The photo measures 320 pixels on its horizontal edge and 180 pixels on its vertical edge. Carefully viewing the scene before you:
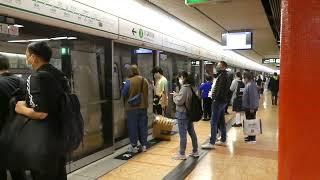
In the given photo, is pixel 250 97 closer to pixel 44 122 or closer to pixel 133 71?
pixel 133 71

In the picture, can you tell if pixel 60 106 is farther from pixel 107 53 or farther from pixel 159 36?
pixel 159 36

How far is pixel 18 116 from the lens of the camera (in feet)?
7.49

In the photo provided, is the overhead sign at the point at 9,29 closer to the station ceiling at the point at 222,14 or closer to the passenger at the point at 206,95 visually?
the station ceiling at the point at 222,14

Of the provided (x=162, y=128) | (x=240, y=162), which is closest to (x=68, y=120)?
(x=240, y=162)

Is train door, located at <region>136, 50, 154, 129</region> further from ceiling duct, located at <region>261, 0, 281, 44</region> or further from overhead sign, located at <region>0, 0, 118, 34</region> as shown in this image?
ceiling duct, located at <region>261, 0, 281, 44</region>

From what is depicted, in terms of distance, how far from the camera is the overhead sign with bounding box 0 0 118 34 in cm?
338

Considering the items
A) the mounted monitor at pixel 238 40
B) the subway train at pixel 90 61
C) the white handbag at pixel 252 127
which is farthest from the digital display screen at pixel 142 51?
the mounted monitor at pixel 238 40

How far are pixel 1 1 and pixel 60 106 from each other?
1.50 metres

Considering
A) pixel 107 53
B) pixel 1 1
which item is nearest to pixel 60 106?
pixel 1 1

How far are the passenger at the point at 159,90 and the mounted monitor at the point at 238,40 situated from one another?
12.7 feet

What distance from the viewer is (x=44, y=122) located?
2174 millimetres

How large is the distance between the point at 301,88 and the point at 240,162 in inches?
139

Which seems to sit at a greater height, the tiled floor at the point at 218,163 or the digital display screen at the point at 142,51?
the digital display screen at the point at 142,51

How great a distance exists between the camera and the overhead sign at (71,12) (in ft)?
11.1
